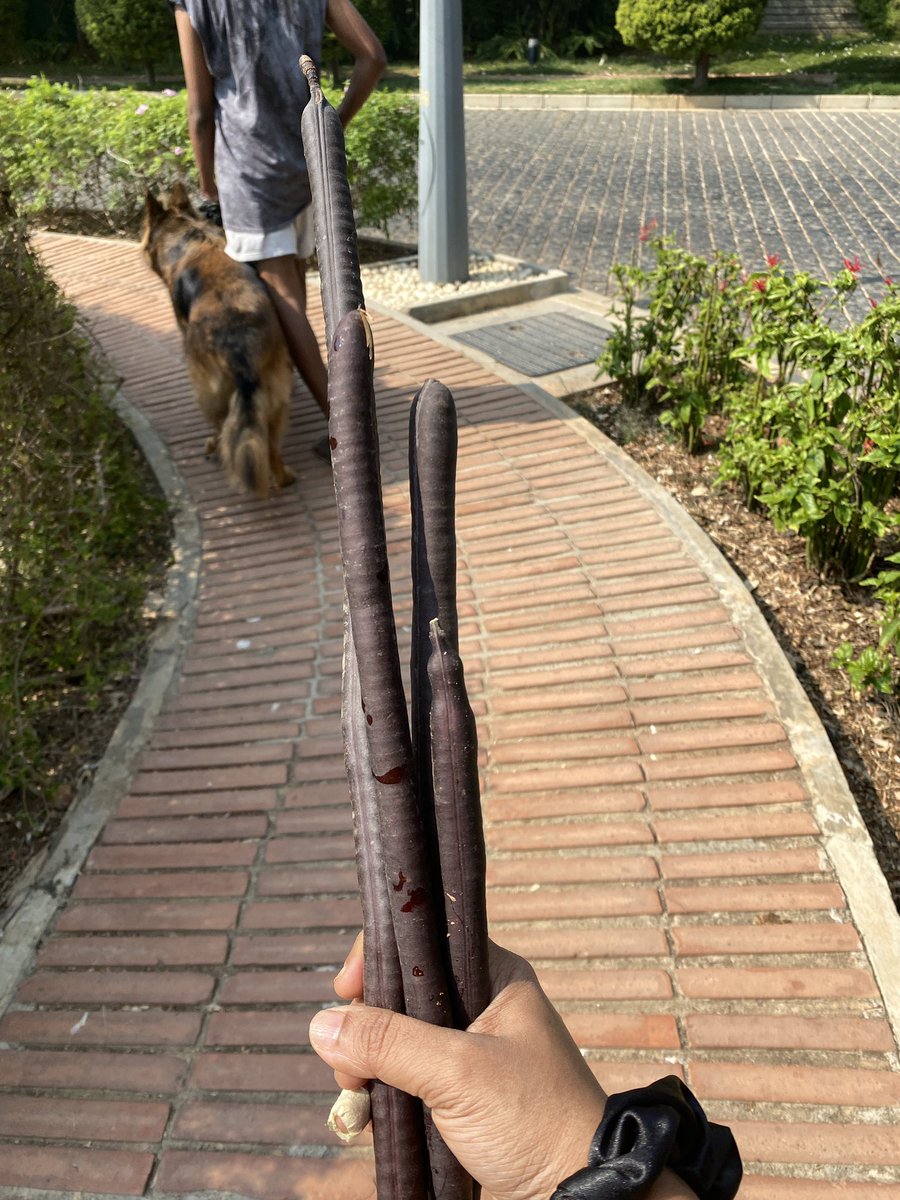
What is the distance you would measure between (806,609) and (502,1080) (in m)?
3.28

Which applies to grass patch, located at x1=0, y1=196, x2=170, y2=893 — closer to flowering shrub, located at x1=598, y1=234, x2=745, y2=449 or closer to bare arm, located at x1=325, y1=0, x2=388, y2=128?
bare arm, located at x1=325, y1=0, x2=388, y2=128

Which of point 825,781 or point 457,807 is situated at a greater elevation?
point 457,807

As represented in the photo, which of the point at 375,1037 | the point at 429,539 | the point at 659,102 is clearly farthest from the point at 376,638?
the point at 659,102

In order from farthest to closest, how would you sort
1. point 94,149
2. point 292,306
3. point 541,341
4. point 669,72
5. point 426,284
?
1. point 669,72
2. point 94,149
3. point 426,284
4. point 541,341
5. point 292,306

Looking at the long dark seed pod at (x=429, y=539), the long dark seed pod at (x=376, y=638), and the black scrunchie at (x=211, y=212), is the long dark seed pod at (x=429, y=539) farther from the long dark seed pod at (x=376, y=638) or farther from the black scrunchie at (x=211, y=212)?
the black scrunchie at (x=211, y=212)

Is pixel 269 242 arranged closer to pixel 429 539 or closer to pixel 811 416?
pixel 811 416

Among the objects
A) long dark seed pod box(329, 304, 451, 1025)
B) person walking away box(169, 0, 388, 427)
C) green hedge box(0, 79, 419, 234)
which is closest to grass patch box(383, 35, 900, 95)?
green hedge box(0, 79, 419, 234)

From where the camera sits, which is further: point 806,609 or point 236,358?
point 236,358

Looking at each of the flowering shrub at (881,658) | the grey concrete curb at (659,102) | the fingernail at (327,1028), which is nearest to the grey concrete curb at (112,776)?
the fingernail at (327,1028)

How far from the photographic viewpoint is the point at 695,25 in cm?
1822

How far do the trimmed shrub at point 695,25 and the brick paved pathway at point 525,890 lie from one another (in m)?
17.3

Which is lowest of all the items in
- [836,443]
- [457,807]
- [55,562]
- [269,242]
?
[55,562]

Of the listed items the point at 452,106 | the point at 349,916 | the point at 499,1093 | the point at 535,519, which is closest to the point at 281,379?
the point at 535,519

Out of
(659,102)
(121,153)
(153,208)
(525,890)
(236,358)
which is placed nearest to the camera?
(525,890)
